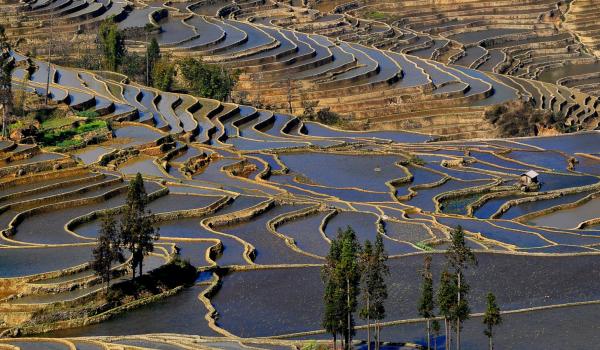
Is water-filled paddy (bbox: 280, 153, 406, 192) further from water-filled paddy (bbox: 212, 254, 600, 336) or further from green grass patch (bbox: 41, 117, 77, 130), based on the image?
water-filled paddy (bbox: 212, 254, 600, 336)

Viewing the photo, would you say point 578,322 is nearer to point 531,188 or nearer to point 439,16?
point 531,188

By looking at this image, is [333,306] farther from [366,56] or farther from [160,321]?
[366,56]

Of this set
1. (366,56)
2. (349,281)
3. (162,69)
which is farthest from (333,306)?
(366,56)

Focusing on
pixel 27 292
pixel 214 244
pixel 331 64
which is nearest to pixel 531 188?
pixel 214 244

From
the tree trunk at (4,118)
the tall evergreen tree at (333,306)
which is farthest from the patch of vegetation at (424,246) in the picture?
the tree trunk at (4,118)

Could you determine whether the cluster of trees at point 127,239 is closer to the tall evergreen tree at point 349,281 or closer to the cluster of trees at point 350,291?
the cluster of trees at point 350,291

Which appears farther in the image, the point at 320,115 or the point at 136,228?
the point at 320,115

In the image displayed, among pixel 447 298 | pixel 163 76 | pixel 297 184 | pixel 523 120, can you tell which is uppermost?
pixel 447 298

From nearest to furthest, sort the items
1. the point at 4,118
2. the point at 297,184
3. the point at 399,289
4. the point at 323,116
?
the point at 399,289
the point at 297,184
the point at 4,118
the point at 323,116
